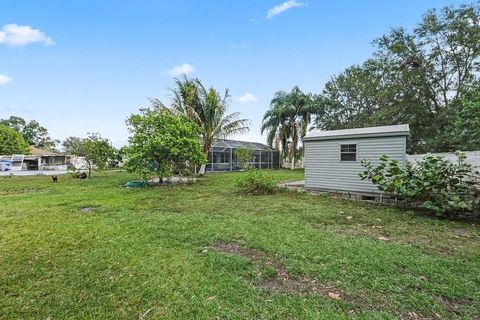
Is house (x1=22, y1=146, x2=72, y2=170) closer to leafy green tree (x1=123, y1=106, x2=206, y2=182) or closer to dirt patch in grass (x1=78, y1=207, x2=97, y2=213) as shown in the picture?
leafy green tree (x1=123, y1=106, x2=206, y2=182)

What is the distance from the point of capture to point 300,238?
4086 mm

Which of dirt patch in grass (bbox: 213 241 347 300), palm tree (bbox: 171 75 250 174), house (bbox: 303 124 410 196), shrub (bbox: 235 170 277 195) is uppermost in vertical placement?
palm tree (bbox: 171 75 250 174)

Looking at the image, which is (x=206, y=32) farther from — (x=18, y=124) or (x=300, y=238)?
(x=18, y=124)

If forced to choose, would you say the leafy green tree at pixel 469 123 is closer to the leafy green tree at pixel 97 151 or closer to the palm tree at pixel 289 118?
the palm tree at pixel 289 118

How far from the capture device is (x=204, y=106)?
656 inches

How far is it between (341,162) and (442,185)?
3.28 meters

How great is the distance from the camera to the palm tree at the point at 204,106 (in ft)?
53.7

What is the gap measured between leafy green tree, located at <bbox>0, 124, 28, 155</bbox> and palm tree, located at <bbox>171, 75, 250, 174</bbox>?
28.0 meters

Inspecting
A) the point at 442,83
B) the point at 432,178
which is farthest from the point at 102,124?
the point at 442,83

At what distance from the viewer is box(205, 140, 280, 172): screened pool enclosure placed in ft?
68.8

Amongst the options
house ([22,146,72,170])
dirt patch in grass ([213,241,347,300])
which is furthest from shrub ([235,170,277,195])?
house ([22,146,72,170])

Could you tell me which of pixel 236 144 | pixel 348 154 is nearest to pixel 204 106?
pixel 236 144

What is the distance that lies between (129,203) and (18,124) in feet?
171

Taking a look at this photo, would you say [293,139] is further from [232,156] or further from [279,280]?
[279,280]
